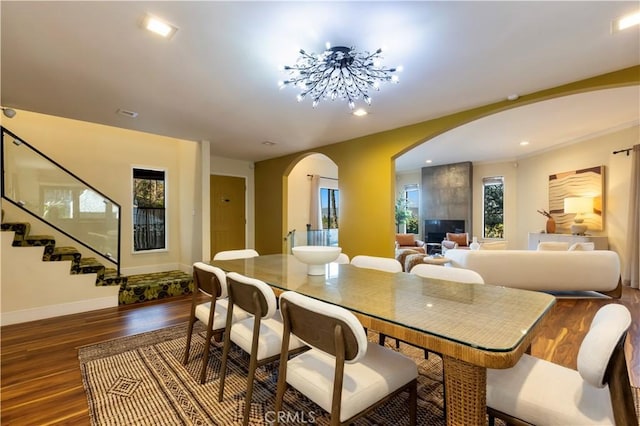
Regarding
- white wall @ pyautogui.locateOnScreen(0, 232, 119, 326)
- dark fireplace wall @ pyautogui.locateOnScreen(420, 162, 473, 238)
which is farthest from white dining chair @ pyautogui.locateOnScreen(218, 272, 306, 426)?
dark fireplace wall @ pyautogui.locateOnScreen(420, 162, 473, 238)

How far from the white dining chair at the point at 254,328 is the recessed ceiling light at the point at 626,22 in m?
2.79

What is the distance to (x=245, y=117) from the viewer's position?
3746 millimetres

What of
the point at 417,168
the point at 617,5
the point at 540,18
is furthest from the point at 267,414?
the point at 417,168

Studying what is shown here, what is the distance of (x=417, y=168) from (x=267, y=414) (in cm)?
884

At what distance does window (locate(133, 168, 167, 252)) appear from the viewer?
547 centimetres

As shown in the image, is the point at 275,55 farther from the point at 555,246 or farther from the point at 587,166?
the point at 587,166

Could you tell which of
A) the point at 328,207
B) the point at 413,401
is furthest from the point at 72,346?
the point at 328,207

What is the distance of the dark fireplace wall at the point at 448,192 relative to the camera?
27.3 ft

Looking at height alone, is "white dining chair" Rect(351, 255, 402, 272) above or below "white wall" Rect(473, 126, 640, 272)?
below

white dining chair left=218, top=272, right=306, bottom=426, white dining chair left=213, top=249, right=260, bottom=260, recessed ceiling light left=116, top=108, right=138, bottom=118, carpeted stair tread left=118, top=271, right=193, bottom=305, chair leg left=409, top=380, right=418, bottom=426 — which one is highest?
recessed ceiling light left=116, top=108, right=138, bottom=118

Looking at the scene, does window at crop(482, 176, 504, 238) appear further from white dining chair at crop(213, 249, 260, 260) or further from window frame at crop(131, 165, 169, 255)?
window frame at crop(131, 165, 169, 255)

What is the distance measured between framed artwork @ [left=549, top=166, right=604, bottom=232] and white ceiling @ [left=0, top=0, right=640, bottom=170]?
7.41ft

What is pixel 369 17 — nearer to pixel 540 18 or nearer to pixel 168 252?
pixel 540 18

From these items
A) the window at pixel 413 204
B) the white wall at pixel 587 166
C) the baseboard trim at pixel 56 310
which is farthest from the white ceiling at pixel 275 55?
the window at pixel 413 204
